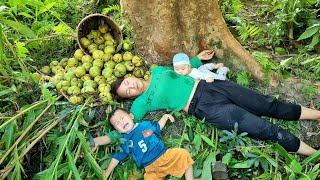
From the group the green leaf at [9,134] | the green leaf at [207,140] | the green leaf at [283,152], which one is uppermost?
the green leaf at [9,134]

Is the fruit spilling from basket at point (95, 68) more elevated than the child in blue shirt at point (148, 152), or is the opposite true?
the fruit spilling from basket at point (95, 68)

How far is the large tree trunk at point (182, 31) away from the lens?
13.4ft

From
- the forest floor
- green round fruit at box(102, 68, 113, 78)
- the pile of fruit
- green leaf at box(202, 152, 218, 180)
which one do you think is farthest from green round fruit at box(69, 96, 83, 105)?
the forest floor

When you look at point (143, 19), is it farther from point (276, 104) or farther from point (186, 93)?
point (276, 104)

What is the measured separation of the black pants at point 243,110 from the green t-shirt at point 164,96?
0.12 m

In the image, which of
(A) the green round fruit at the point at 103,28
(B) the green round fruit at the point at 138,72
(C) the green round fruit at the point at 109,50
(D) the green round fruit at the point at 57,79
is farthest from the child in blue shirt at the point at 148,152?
(A) the green round fruit at the point at 103,28

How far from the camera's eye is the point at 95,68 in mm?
4152

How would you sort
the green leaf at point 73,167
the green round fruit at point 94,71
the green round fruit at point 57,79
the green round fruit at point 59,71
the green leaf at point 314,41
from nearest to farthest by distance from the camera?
1. the green leaf at point 73,167
2. the green round fruit at point 57,79
3. the green round fruit at point 94,71
4. the green round fruit at point 59,71
5. the green leaf at point 314,41

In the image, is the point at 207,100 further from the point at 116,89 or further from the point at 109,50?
the point at 109,50

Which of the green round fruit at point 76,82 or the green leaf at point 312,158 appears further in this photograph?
the green round fruit at point 76,82

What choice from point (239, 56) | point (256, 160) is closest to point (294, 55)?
point (239, 56)

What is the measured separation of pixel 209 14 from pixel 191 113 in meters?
1.20

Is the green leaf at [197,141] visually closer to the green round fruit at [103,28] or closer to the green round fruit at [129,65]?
the green round fruit at [129,65]

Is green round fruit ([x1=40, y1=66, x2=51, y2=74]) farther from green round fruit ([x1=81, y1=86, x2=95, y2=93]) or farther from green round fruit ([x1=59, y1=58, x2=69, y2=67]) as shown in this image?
green round fruit ([x1=81, y1=86, x2=95, y2=93])
